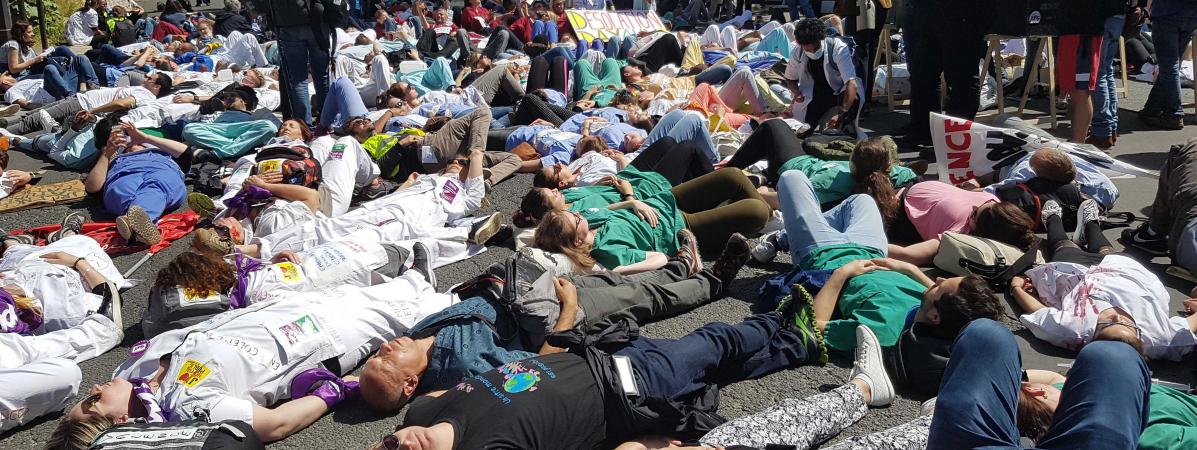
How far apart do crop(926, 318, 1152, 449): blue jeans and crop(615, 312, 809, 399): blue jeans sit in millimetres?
1158

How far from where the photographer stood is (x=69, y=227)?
249 inches

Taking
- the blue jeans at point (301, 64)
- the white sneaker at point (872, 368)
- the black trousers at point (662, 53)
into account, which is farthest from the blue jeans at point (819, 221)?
the black trousers at point (662, 53)

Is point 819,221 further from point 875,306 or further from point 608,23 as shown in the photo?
point 608,23

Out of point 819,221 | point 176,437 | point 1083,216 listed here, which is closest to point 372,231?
point 176,437

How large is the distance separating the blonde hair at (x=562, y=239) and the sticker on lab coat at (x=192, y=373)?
1912 mm

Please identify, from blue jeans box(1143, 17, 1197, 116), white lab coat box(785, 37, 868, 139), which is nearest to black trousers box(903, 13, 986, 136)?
white lab coat box(785, 37, 868, 139)

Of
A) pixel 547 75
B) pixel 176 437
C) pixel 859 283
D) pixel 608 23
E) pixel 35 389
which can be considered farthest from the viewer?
pixel 608 23

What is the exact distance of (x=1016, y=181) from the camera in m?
5.43

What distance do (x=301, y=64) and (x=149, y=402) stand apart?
577 cm

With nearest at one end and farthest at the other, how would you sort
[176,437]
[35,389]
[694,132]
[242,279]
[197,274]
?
[176,437] → [35,389] → [197,274] → [242,279] → [694,132]

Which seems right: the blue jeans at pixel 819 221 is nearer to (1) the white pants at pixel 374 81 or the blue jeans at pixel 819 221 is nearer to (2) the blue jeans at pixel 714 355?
(2) the blue jeans at pixel 714 355

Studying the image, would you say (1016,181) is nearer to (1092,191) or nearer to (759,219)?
(1092,191)

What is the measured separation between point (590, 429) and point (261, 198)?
379 centimetres

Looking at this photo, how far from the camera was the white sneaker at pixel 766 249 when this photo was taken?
539cm
